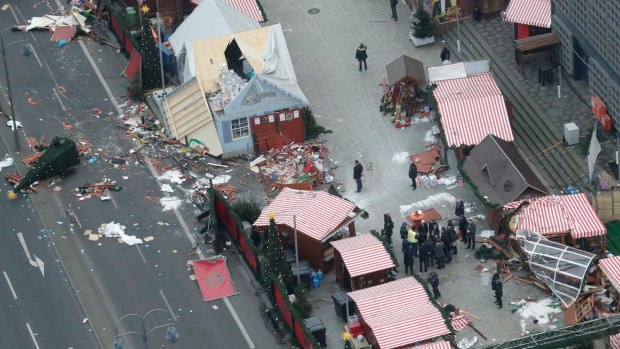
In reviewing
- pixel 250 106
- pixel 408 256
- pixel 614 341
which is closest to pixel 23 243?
pixel 250 106

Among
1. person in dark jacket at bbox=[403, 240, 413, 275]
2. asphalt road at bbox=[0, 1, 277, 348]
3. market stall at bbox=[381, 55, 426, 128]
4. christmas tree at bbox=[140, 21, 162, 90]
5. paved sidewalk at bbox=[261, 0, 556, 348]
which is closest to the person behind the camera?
paved sidewalk at bbox=[261, 0, 556, 348]

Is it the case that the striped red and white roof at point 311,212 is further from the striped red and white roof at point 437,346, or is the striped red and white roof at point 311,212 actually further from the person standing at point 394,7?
the person standing at point 394,7

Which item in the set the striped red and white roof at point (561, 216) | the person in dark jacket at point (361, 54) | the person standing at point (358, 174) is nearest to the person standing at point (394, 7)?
the person in dark jacket at point (361, 54)

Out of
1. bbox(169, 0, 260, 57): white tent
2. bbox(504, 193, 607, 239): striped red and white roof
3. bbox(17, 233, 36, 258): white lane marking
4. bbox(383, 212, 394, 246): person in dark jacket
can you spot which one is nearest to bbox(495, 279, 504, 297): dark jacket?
bbox(504, 193, 607, 239): striped red and white roof

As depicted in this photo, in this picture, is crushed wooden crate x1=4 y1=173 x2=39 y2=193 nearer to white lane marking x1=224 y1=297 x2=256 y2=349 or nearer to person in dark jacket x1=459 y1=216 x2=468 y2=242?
white lane marking x1=224 y1=297 x2=256 y2=349

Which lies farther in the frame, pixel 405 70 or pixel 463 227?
pixel 405 70

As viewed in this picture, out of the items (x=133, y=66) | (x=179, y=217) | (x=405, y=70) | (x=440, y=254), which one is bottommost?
(x=440, y=254)

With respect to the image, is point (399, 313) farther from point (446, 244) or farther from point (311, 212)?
point (311, 212)
